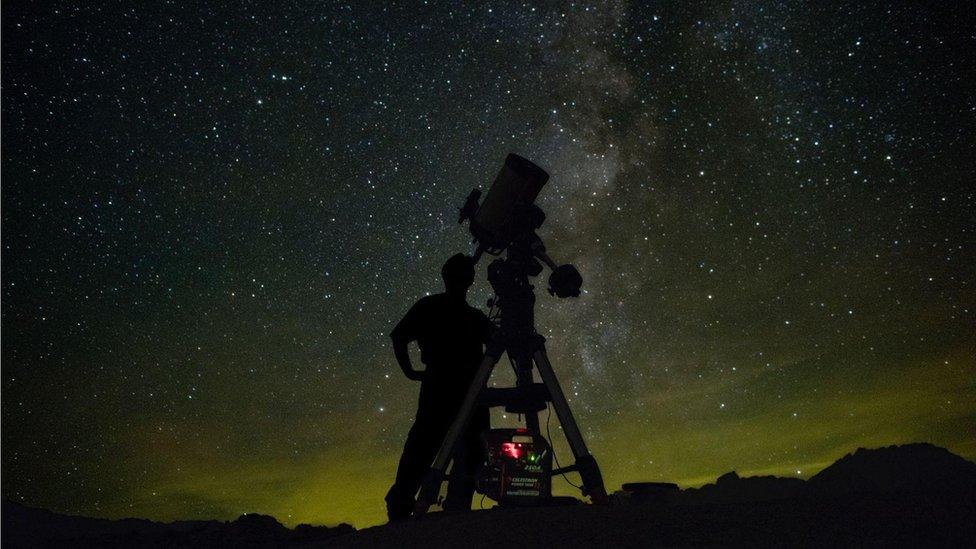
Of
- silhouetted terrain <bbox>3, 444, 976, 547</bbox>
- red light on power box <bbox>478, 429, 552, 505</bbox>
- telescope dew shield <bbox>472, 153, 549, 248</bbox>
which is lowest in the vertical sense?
silhouetted terrain <bbox>3, 444, 976, 547</bbox>

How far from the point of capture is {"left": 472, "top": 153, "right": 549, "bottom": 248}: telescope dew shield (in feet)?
14.6

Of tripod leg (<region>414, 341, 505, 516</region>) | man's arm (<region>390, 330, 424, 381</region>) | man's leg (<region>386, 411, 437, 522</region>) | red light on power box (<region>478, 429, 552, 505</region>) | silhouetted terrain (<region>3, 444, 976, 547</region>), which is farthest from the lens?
man's arm (<region>390, 330, 424, 381</region>)

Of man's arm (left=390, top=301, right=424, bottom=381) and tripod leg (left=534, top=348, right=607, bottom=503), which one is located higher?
man's arm (left=390, top=301, right=424, bottom=381)

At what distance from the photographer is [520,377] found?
13.8 ft

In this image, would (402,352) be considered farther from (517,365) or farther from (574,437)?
(574,437)

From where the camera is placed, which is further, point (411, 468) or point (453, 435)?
point (411, 468)

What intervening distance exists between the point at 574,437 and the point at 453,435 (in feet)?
→ 2.57

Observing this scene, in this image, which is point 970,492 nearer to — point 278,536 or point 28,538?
point 278,536

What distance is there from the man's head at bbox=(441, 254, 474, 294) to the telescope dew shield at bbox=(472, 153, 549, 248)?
0.23 meters

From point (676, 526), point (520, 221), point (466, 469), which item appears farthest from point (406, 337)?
point (676, 526)

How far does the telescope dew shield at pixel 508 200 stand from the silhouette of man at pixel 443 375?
0.97 feet

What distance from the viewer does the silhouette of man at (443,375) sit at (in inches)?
163

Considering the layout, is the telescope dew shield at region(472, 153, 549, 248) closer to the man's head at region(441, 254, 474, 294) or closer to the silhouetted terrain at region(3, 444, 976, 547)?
the man's head at region(441, 254, 474, 294)

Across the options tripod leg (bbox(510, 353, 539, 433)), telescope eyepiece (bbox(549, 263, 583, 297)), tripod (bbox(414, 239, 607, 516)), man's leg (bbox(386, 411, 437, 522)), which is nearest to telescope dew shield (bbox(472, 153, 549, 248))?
tripod (bbox(414, 239, 607, 516))
